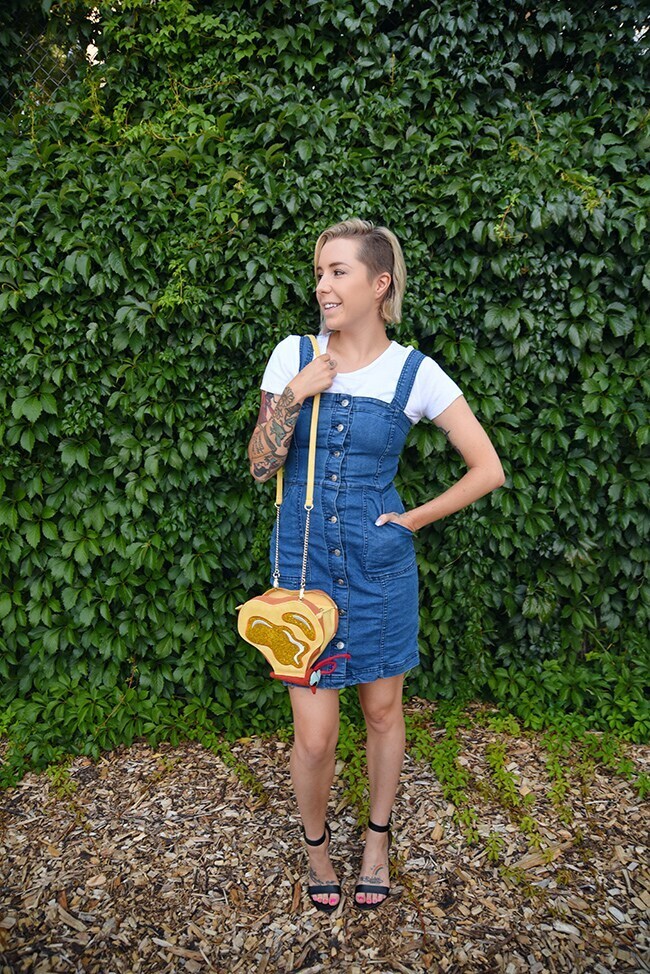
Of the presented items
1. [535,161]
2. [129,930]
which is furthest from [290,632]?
[535,161]

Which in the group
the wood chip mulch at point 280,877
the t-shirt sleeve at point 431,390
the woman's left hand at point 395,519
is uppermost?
the t-shirt sleeve at point 431,390

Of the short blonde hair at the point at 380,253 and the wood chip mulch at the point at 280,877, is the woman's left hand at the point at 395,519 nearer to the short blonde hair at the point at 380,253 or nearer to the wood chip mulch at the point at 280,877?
the short blonde hair at the point at 380,253

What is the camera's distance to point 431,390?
6.79 ft

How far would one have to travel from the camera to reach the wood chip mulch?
218 cm

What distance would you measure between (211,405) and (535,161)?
1612mm

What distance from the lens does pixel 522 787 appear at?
2850 mm

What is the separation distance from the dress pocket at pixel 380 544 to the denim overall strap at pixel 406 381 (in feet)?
0.96

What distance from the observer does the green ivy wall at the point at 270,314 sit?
2.76m

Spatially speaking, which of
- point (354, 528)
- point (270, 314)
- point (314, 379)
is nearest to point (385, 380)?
point (314, 379)

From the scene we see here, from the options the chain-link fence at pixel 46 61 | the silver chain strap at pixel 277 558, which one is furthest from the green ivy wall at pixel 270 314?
the silver chain strap at pixel 277 558

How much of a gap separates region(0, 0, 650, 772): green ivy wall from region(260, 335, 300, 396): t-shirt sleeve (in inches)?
25.8

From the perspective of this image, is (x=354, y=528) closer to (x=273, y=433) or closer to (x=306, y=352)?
(x=273, y=433)

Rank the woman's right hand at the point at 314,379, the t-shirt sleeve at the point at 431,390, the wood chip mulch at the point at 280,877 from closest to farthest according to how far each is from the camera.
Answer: the woman's right hand at the point at 314,379 → the t-shirt sleeve at the point at 431,390 → the wood chip mulch at the point at 280,877

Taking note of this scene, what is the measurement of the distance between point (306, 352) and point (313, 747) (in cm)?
119
